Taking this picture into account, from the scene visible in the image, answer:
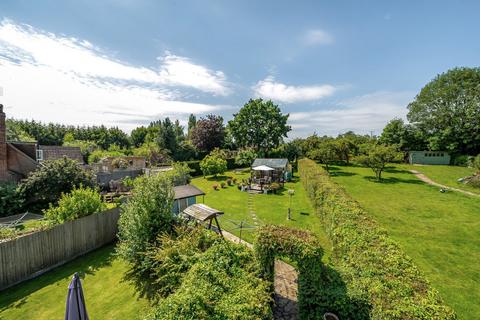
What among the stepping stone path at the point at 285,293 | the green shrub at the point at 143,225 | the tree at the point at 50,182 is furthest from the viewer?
the tree at the point at 50,182

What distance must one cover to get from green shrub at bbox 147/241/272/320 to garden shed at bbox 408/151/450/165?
46.3m

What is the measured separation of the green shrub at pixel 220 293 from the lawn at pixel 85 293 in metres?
3.03

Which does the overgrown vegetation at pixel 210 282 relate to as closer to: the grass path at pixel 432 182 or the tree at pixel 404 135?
the grass path at pixel 432 182

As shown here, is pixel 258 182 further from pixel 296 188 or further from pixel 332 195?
pixel 332 195

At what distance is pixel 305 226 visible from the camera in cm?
1298

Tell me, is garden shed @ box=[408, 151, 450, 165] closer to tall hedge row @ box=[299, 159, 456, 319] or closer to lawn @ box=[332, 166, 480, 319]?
lawn @ box=[332, 166, 480, 319]

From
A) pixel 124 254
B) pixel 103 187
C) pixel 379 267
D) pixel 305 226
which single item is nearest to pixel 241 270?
pixel 379 267

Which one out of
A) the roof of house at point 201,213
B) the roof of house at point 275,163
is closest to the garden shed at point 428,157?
the roof of house at point 275,163

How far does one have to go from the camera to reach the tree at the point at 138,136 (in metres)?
62.0

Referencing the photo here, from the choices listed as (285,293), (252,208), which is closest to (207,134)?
(252,208)

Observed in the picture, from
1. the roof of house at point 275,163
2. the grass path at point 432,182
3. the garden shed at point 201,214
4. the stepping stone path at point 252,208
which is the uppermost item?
the roof of house at point 275,163

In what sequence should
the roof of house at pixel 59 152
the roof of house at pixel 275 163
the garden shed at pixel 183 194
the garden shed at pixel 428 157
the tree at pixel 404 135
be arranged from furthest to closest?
the tree at pixel 404 135, the garden shed at pixel 428 157, the roof of house at pixel 59 152, the roof of house at pixel 275 163, the garden shed at pixel 183 194

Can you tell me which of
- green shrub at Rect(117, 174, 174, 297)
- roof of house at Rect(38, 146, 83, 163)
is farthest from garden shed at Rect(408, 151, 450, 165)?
roof of house at Rect(38, 146, 83, 163)

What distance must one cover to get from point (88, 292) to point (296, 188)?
1965cm
